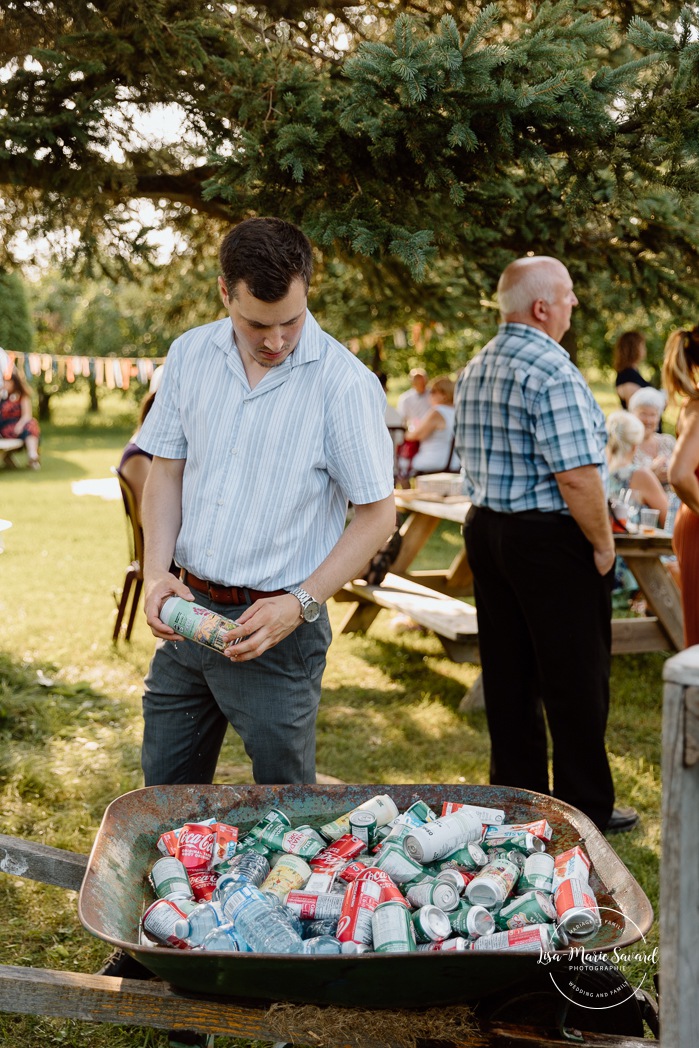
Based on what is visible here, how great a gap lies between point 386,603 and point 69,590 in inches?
140

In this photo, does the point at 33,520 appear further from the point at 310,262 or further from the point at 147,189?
the point at 310,262

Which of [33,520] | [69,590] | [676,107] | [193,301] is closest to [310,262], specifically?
[676,107]

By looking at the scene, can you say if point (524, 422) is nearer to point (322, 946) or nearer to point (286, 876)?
point (286, 876)

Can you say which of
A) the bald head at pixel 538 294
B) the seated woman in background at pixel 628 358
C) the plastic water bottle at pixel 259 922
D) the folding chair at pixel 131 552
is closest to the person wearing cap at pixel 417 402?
the seated woman in background at pixel 628 358

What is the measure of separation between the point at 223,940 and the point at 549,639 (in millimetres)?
1979

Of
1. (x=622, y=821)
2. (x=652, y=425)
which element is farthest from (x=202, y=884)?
(x=652, y=425)

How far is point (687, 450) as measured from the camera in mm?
3885

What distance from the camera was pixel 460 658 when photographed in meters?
5.42

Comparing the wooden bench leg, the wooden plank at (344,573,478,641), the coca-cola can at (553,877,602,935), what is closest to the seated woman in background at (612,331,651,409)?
the wooden plank at (344,573,478,641)

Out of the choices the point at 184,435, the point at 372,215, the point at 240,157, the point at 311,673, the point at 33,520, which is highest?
the point at 240,157

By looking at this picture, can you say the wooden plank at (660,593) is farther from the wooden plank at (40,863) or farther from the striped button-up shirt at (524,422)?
the wooden plank at (40,863)

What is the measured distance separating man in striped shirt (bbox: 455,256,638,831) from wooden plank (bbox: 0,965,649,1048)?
5.68ft

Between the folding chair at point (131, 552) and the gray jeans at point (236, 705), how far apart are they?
2634 mm

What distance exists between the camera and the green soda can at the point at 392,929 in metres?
1.81
